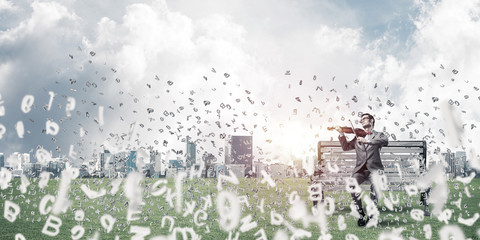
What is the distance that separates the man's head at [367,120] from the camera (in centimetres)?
1064

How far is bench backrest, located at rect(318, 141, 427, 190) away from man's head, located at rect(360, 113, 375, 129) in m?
2.15

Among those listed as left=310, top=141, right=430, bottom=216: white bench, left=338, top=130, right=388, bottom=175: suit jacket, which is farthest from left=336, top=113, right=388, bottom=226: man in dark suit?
left=310, top=141, right=430, bottom=216: white bench

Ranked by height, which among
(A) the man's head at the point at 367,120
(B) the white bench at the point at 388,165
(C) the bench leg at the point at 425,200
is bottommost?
(C) the bench leg at the point at 425,200

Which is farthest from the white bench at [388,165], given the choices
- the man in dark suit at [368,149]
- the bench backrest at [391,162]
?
the man in dark suit at [368,149]

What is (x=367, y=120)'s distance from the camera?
10.6m

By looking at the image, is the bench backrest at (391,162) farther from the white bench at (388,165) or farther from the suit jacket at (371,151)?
the suit jacket at (371,151)

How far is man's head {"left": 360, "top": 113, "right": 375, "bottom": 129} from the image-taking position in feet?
34.9

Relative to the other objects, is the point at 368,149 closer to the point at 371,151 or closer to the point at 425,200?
the point at 371,151

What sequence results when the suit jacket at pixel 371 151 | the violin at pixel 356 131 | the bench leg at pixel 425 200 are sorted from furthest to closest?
the bench leg at pixel 425 200, the suit jacket at pixel 371 151, the violin at pixel 356 131

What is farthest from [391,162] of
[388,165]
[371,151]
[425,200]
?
[371,151]

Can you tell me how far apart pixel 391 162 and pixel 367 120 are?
8.50ft

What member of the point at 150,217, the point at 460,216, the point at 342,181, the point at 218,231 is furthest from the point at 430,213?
the point at 150,217

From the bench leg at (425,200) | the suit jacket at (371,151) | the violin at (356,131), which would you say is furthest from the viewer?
the bench leg at (425,200)

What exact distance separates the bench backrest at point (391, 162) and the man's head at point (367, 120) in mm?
2146
